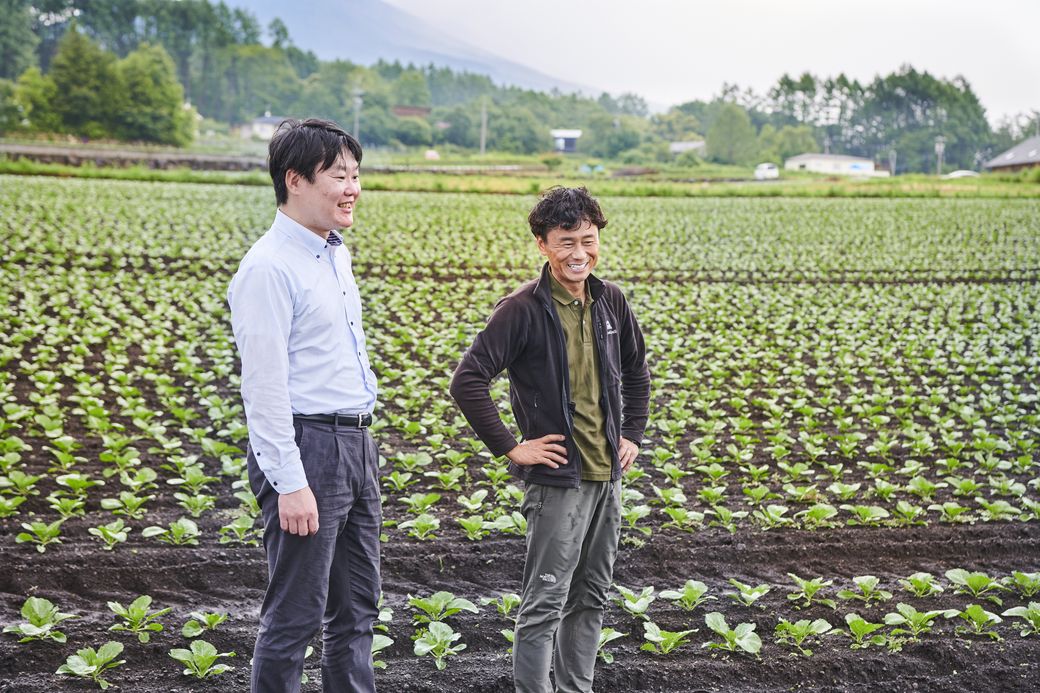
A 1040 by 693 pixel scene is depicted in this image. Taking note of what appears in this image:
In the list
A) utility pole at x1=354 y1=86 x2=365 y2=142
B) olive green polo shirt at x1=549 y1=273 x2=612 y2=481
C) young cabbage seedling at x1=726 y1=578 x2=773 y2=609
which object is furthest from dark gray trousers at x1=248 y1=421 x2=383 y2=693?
utility pole at x1=354 y1=86 x2=365 y2=142

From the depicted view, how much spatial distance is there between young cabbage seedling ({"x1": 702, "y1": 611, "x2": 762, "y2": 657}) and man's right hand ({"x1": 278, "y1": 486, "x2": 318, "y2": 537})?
200 centimetres

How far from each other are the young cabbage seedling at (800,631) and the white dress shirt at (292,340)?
7.21 feet

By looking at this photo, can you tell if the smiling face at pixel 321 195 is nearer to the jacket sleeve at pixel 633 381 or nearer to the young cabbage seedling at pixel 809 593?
the jacket sleeve at pixel 633 381

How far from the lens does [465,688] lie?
12.5 ft

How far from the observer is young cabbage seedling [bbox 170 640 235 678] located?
377cm

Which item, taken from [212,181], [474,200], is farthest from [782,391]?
[212,181]

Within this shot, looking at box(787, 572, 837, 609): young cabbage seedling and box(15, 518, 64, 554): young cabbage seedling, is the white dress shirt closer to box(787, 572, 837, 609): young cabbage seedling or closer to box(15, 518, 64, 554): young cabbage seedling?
box(787, 572, 837, 609): young cabbage seedling

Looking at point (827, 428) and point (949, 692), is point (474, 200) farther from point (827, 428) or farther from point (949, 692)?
point (949, 692)

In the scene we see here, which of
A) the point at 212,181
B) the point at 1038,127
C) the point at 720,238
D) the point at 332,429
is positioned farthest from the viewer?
the point at 1038,127

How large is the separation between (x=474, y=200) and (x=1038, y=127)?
279 feet

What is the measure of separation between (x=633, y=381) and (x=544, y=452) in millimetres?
586

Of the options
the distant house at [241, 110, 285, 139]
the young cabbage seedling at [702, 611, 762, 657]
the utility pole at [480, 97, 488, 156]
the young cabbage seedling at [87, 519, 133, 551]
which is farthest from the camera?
the distant house at [241, 110, 285, 139]

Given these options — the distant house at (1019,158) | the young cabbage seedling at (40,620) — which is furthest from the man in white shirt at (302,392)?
the distant house at (1019,158)

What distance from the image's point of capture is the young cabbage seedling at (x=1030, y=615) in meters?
4.25
